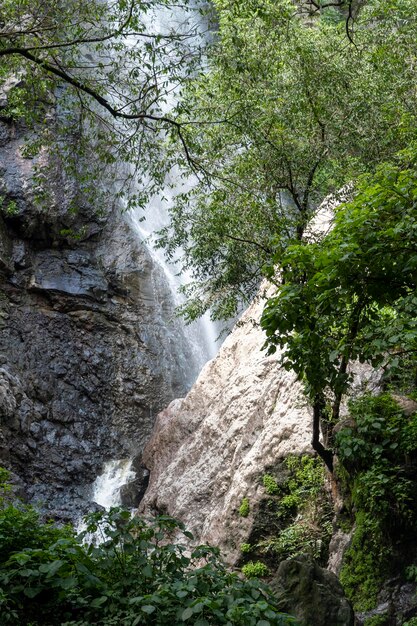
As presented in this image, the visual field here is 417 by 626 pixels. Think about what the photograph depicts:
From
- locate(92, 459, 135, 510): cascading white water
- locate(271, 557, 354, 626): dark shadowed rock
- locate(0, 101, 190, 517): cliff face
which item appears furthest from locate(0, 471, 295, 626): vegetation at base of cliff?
locate(0, 101, 190, 517): cliff face

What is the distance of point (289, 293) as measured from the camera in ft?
21.0

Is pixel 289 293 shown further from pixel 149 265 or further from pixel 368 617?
pixel 149 265

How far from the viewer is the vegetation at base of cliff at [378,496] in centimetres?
709

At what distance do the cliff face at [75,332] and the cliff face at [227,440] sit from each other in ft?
10.1

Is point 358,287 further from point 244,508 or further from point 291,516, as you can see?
point 244,508

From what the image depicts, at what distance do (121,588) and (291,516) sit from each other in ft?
18.8

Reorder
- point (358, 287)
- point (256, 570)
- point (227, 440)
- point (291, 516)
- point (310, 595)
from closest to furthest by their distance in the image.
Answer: point (310, 595), point (358, 287), point (256, 570), point (291, 516), point (227, 440)

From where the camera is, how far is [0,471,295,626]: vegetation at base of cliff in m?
3.76

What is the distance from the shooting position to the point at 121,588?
431 centimetres

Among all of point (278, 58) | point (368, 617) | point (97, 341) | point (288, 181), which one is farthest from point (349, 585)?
point (97, 341)

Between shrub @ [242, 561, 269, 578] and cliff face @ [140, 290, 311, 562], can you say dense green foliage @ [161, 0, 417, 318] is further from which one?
shrub @ [242, 561, 269, 578]

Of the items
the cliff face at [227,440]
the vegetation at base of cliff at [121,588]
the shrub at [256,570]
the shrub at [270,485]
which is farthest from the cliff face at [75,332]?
the vegetation at base of cliff at [121,588]

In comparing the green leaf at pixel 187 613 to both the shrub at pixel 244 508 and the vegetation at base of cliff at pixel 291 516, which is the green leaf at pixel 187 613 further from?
the shrub at pixel 244 508

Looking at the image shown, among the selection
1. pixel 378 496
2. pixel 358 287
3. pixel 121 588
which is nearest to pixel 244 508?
pixel 378 496
